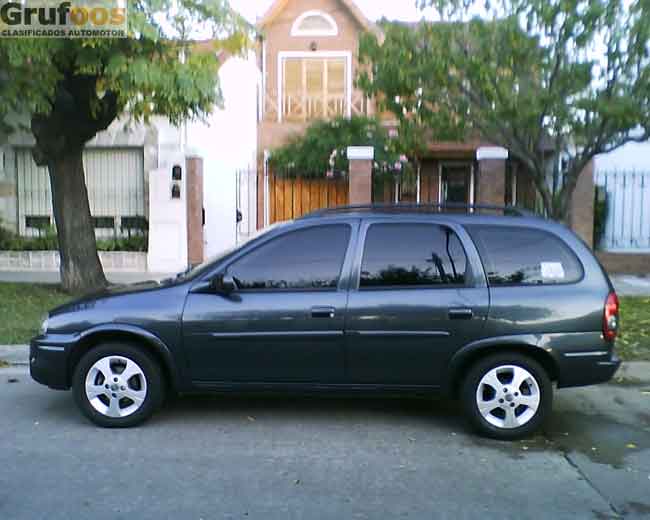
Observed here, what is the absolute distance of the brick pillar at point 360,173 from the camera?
1369 cm

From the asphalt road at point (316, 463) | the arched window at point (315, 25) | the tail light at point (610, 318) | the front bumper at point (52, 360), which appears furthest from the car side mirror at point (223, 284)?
the arched window at point (315, 25)

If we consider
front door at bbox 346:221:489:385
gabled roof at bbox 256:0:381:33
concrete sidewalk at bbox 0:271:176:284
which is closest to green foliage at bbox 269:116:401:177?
gabled roof at bbox 256:0:381:33

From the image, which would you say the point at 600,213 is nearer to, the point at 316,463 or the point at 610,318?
the point at 610,318

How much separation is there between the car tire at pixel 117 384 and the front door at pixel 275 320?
14.2 inches

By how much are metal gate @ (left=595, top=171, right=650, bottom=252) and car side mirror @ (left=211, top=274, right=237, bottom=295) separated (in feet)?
38.2

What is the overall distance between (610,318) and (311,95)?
12.9 metres

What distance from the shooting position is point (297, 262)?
529 cm

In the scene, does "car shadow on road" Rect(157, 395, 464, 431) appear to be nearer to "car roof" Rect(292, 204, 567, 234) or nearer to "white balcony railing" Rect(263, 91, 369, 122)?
"car roof" Rect(292, 204, 567, 234)

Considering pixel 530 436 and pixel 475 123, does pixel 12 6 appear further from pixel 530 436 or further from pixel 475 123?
pixel 530 436

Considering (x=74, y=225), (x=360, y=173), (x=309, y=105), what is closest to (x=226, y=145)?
(x=309, y=105)

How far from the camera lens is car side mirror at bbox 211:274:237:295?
5164 mm

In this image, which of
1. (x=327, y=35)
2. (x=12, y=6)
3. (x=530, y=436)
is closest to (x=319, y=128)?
(x=327, y=35)

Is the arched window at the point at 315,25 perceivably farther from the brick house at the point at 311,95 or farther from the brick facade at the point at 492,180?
the brick facade at the point at 492,180

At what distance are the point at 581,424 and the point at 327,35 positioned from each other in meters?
13.4
